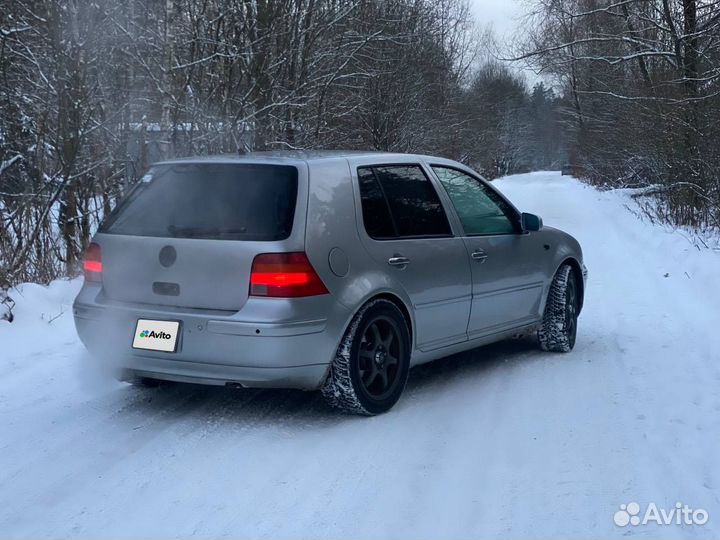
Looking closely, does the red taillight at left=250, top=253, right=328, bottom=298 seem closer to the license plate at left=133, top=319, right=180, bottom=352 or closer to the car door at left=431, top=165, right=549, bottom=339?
the license plate at left=133, top=319, right=180, bottom=352

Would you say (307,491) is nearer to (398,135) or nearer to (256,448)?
(256,448)

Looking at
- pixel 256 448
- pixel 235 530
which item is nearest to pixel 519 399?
pixel 256 448

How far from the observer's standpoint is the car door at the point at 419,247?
5516mm

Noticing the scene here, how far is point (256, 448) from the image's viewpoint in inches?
189

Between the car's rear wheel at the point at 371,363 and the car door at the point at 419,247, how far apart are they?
0.66 ft

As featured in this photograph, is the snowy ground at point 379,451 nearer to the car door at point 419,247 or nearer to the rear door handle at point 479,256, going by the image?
the car door at point 419,247

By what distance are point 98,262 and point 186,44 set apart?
7780 mm

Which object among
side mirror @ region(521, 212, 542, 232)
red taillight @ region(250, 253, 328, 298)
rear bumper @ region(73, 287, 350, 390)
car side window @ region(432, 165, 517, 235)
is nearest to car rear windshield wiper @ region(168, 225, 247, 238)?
red taillight @ region(250, 253, 328, 298)

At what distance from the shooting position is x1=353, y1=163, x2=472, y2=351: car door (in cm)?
552

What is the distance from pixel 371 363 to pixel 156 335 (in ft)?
4.16

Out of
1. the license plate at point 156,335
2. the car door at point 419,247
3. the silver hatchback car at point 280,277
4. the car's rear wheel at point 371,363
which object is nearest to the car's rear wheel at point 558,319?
the car door at point 419,247

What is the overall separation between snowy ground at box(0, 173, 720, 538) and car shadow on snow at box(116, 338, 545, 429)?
20 millimetres

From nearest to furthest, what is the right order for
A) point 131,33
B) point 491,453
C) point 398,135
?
point 491,453
point 131,33
point 398,135

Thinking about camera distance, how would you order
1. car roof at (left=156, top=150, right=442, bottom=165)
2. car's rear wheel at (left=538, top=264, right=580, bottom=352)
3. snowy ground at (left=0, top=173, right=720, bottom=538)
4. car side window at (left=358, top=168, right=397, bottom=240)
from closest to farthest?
snowy ground at (left=0, top=173, right=720, bottom=538)
car roof at (left=156, top=150, right=442, bottom=165)
car side window at (left=358, top=168, right=397, bottom=240)
car's rear wheel at (left=538, top=264, right=580, bottom=352)
